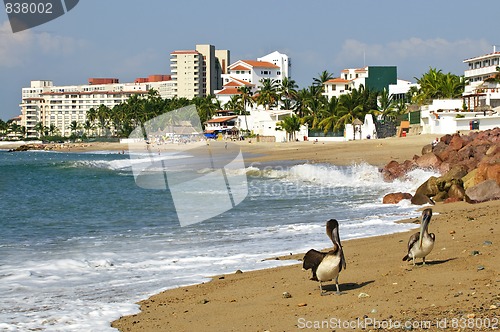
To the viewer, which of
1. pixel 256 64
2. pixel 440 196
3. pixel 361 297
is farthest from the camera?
pixel 256 64

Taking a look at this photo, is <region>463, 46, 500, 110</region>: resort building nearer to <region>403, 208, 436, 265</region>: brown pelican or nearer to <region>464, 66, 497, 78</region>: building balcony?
<region>464, 66, 497, 78</region>: building balcony

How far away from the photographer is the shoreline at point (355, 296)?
6.77 meters

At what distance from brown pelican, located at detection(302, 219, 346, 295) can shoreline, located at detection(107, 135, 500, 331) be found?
230 millimetres

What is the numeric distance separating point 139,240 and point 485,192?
24.8ft

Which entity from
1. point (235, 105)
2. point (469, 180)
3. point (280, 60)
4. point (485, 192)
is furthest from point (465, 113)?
point (280, 60)

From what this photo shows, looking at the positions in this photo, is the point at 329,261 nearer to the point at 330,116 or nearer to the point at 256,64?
the point at 330,116

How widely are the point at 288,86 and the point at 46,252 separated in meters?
99.4

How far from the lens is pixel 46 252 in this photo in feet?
47.4

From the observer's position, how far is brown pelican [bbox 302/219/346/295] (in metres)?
7.66

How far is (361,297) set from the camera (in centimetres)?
761

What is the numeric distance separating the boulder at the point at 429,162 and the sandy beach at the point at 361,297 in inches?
696

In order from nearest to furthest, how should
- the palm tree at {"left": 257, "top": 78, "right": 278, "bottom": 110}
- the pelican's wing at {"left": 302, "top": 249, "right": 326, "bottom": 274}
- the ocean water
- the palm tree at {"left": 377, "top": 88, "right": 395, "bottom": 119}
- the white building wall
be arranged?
the pelican's wing at {"left": 302, "top": 249, "right": 326, "bottom": 274} < the ocean water < the palm tree at {"left": 377, "top": 88, "right": 395, "bottom": 119} < the palm tree at {"left": 257, "top": 78, "right": 278, "bottom": 110} < the white building wall

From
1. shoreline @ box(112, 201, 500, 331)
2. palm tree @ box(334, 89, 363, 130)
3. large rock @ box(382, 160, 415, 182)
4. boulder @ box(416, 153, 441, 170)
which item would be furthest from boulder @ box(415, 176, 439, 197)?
palm tree @ box(334, 89, 363, 130)

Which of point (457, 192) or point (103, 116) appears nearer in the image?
point (457, 192)
